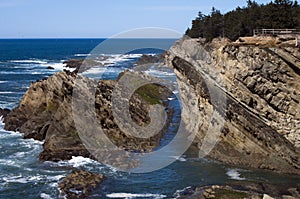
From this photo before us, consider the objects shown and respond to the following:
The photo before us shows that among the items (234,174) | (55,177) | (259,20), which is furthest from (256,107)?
(259,20)

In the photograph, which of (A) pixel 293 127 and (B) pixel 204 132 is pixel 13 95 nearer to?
(B) pixel 204 132

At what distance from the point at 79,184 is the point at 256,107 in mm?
16534

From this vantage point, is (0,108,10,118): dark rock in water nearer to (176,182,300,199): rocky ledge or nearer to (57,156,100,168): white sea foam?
(57,156,100,168): white sea foam

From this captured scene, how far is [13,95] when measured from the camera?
70.6m

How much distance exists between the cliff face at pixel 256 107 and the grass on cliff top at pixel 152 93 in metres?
20.0

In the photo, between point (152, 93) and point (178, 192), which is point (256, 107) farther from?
point (152, 93)

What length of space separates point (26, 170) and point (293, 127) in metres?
22.4

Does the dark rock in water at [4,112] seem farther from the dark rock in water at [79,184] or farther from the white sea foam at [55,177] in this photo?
the dark rock in water at [79,184]

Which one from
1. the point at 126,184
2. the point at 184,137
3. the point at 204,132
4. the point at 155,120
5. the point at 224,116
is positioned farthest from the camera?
the point at 155,120

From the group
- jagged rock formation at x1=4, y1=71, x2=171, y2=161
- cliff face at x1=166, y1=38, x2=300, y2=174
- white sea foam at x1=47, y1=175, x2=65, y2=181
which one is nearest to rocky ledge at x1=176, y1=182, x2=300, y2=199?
cliff face at x1=166, y1=38, x2=300, y2=174

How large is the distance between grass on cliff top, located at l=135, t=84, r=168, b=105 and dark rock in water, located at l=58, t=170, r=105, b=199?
26.2 m

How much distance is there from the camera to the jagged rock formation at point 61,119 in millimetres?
38969

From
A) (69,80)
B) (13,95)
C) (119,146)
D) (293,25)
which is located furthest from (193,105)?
(13,95)

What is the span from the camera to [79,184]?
99.9 ft
